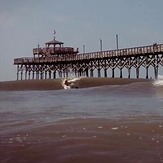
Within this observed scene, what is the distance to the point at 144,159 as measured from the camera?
3.96m

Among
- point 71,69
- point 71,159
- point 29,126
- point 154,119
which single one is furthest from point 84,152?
point 71,69

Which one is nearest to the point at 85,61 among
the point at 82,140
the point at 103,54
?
the point at 103,54

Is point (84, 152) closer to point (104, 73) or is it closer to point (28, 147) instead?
point (28, 147)

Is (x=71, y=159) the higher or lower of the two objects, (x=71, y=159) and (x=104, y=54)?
the lower

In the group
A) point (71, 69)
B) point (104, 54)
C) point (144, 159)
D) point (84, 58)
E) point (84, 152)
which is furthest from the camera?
point (71, 69)

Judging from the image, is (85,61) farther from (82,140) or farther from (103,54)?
(82,140)

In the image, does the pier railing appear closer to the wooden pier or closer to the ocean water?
the wooden pier

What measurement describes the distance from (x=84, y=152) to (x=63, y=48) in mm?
59200

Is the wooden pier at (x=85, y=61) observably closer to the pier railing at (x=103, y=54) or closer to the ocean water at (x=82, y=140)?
the pier railing at (x=103, y=54)

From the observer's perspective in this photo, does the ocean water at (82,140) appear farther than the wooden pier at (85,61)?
No

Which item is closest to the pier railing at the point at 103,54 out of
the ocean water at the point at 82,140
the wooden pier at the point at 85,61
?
the wooden pier at the point at 85,61

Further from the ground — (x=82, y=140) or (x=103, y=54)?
(x=103, y=54)

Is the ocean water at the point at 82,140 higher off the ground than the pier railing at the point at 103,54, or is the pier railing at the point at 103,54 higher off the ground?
the pier railing at the point at 103,54

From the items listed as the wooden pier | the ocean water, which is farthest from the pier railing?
the ocean water
